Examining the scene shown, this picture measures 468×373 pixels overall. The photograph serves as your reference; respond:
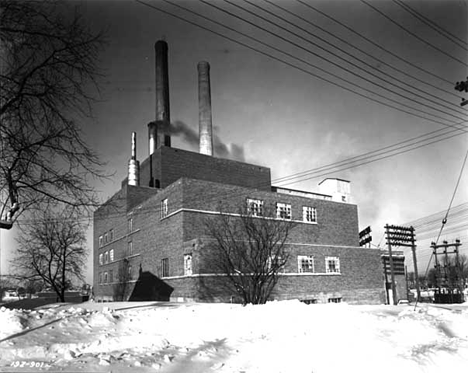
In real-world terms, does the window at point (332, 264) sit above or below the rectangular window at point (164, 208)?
below

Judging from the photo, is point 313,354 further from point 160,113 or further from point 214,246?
point 160,113

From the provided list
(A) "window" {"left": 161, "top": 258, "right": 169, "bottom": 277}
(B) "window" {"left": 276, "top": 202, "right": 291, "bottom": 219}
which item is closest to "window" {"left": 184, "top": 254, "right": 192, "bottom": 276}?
(A) "window" {"left": 161, "top": 258, "right": 169, "bottom": 277}

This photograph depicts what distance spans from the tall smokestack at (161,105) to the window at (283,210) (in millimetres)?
17046

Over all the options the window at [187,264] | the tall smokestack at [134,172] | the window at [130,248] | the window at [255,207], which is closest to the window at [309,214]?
the window at [255,207]

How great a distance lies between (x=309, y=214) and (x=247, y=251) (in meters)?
10.7

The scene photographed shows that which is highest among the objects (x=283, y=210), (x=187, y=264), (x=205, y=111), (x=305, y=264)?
(x=205, y=111)

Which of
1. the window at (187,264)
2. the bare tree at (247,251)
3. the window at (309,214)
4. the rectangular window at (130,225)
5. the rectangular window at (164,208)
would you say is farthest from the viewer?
the rectangular window at (130,225)

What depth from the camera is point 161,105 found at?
150 ft

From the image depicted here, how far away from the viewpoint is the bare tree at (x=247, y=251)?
26578mm

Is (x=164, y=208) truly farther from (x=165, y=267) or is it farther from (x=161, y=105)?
(x=161, y=105)

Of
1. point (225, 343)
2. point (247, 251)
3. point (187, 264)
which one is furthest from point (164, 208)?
point (225, 343)

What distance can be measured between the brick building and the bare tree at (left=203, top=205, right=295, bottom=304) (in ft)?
→ 2.52

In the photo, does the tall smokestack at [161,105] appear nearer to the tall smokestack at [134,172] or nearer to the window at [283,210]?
the tall smokestack at [134,172]

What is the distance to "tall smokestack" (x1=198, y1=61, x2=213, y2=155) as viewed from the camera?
143 feet
